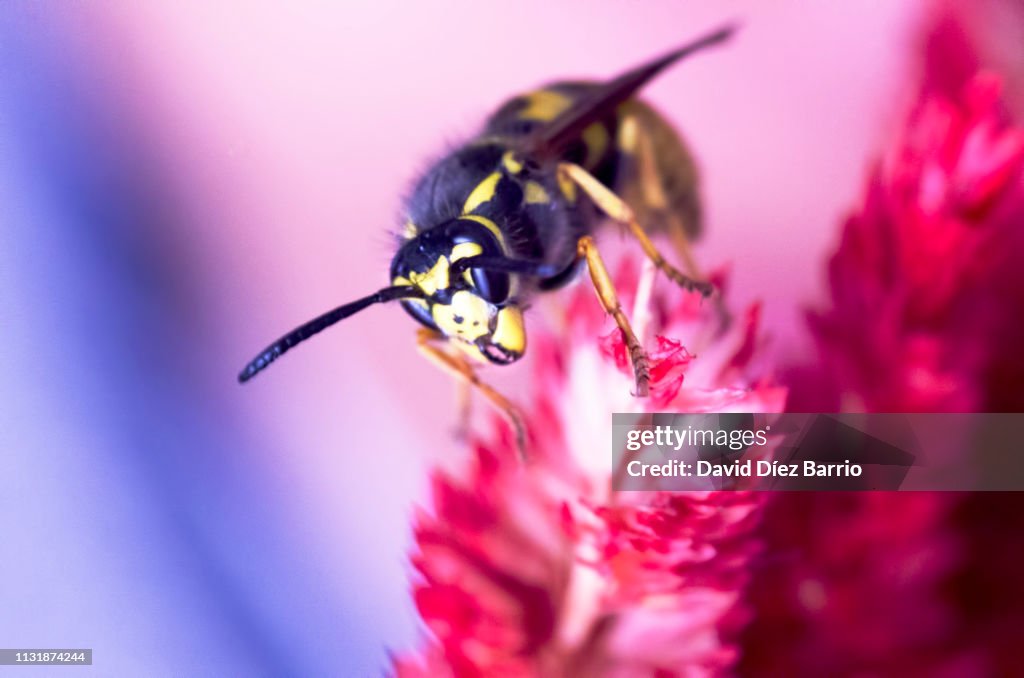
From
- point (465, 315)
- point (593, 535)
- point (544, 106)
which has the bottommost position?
point (593, 535)

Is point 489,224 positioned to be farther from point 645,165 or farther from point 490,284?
point 645,165

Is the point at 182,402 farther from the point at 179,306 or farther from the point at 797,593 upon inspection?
the point at 797,593

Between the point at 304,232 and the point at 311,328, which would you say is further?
the point at 304,232

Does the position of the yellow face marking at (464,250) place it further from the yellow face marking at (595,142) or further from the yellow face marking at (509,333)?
the yellow face marking at (595,142)

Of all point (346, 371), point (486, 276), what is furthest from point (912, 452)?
point (346, 371)

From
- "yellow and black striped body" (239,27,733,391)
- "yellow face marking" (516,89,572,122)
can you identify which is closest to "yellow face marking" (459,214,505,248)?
"yellow and black striped body" (239,27,733,391)

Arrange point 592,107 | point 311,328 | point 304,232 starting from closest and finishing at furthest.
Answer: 1. point 311,328
2. point 592,107
3. point 304,232

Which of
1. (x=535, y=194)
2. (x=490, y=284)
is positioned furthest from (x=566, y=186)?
(x=490, y=284)

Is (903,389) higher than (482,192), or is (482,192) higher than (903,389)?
(482,192)
